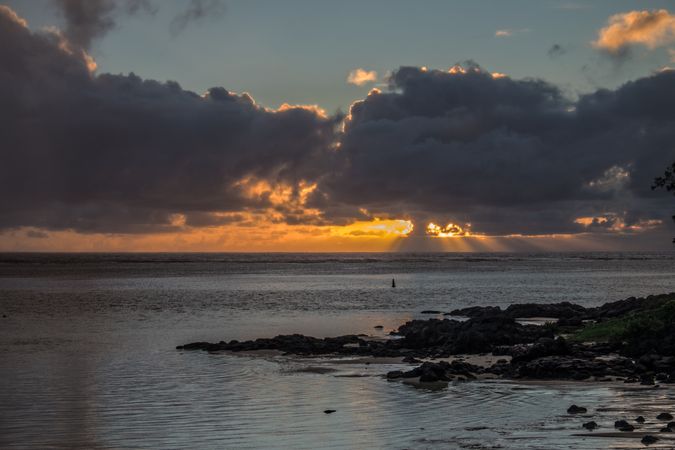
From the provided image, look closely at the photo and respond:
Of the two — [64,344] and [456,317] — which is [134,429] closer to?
[64,344]

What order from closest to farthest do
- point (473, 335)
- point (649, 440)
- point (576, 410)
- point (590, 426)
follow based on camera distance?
point (649, 440) → point (590, 426) → point (576, 410) → point (473, 335)

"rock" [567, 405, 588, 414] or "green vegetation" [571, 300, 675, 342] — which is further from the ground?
"green vegetation" [571, 300, 675, 342]

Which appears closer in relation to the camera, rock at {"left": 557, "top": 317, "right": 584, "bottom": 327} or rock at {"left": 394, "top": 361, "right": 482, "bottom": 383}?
rock at {"left": 394, "top": 361, "right": 482, "bottom": 383}

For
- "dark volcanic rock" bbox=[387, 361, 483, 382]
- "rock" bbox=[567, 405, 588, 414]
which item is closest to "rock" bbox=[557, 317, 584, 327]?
"dark volcanic rock" bbox=[387, 361, 483, 382]

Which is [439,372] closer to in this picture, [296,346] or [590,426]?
[590,426]

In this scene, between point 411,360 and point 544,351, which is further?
point 411,360

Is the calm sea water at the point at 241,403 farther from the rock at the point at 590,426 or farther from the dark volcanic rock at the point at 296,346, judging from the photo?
the dark volcanic rock at the point at 296,346

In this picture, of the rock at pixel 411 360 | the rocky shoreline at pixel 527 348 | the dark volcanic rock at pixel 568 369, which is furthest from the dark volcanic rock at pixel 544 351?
the rock at pixel 411 360

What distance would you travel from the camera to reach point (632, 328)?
34625 mm

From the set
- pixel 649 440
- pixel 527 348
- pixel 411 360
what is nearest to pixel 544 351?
pixel 527 348

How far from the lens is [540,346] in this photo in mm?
30062

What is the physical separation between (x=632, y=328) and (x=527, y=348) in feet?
20.0

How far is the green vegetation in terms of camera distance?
33.8m

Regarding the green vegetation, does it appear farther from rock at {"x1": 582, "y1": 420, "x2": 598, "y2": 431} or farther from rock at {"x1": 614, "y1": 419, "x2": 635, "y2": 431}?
rock at {"x1": 582, "y1": 420, "x2": 598, "y2": 431}
